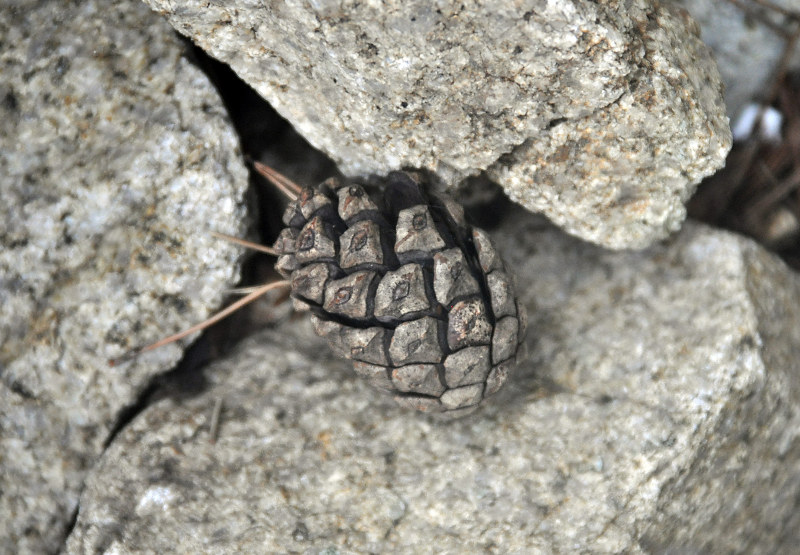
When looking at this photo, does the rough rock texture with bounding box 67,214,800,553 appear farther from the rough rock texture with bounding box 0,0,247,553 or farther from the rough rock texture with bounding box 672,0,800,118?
the rough rock texture with bounding box 672,0,800,118

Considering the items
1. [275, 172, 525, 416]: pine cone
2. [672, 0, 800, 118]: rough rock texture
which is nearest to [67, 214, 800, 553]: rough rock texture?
[275, 172, 525, 416]: pine cone

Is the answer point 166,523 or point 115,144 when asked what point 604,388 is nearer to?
point 166,523

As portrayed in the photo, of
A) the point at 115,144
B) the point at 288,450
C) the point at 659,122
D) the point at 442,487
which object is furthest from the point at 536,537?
the point at 115,144

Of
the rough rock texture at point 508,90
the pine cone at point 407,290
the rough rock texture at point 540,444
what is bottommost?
the rough rock texture at point 540,444

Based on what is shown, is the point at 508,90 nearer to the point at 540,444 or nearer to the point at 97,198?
the point at 540,444

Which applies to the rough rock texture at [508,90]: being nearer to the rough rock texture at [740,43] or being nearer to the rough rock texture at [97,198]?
the rough rock texture at [97,198]

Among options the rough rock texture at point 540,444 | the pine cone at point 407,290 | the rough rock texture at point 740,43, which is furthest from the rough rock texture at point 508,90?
the rough rock texture at point 740,43
